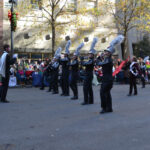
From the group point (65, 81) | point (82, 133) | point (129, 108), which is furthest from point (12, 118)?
point (65, 81)

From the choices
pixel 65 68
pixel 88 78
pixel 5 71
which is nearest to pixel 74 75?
pixel 65 68

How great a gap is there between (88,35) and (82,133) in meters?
26.0

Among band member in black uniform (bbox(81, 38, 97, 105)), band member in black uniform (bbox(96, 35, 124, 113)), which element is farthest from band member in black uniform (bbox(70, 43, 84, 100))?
band member in black uniform (bbox(96, 35, 124, 113))

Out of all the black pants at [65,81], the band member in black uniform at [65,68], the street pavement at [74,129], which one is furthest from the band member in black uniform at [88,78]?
the black pants at [65,81]

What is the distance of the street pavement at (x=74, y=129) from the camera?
16.4ft

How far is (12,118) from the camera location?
7523mm

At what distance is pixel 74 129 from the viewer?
20.3ft

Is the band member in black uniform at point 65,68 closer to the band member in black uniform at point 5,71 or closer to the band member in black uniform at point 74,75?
the band member in black uniform at point 74,75

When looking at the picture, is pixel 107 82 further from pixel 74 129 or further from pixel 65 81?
pixel 65 81

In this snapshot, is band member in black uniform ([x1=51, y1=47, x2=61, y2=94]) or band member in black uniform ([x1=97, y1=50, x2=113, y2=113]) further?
band member in black uniform ([x1=51, y1=47, x2=61, y2=94])

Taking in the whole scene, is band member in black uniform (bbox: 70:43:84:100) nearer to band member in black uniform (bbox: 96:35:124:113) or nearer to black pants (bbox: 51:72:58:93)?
black pants (bbox: 51:72:58:93)

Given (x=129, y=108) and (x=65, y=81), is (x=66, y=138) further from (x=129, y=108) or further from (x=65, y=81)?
(x=65, y=81)

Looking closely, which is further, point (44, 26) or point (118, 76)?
point (44, 26)

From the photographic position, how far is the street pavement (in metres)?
5.00
